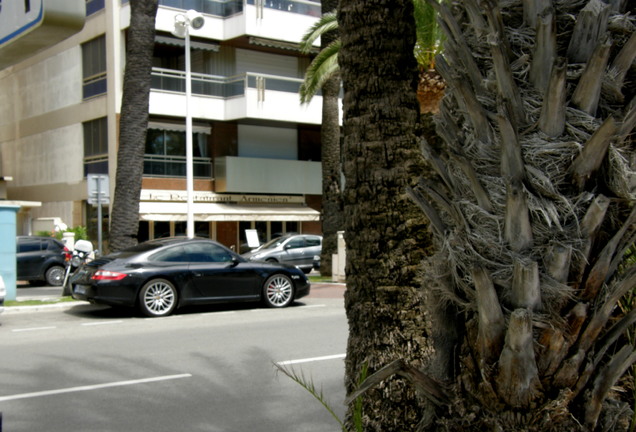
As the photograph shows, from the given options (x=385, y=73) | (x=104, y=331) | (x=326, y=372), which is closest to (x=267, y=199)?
(x=104, y=331)

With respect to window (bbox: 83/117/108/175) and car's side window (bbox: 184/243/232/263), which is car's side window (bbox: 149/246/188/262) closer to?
car's side window (bbox: 184/243/232/263)

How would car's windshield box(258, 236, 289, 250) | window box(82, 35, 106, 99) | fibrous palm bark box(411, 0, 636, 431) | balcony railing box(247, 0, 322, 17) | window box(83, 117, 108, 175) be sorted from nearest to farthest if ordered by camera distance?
fibrous palm bark box(411, 0, 636, 431) < car's windshield box(258, 236, 289, 250) < window box(83, 117, 108, 175) < window box(82, 35, 106, 99) < balcony railing box(247, 0, 322, 17)

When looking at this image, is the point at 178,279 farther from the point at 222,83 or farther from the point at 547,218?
the point at 222,83

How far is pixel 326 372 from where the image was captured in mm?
8102

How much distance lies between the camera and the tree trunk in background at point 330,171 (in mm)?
21000

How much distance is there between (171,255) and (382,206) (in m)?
10.4

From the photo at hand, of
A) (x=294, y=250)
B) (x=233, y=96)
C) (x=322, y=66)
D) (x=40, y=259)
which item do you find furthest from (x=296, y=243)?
(x=233, y=96)

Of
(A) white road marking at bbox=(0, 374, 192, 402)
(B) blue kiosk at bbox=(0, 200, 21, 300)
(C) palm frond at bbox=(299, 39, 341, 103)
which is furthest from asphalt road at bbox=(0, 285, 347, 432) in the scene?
(C) palm frond at bbox=(299, 39, 341, 103)

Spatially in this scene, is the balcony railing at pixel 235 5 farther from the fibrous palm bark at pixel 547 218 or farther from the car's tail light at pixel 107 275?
the fibrous palm bark at pixel 547 218

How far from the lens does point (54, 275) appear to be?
852 inches

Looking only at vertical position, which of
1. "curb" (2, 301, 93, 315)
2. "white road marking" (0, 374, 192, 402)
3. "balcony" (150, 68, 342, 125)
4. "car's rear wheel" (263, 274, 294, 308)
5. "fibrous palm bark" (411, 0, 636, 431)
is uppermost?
"balcony" (150, 68, 342, 125)

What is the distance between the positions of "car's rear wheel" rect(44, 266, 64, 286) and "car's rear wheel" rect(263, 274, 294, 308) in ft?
33.2

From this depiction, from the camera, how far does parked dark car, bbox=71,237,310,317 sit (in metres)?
12.8

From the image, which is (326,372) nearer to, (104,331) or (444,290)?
(104,331)
